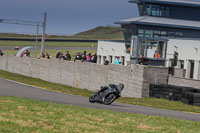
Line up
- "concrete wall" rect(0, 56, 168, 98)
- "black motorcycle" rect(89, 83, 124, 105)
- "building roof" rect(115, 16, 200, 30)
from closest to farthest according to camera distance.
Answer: "black motorcycle" rect(89, 83, 124, 105) → "concrete wall" rect(0, 56, 168, 98) → "building roof" rect(115, 16, 200, 30)

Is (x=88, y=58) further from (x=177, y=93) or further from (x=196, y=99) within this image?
(x=196, y=99)

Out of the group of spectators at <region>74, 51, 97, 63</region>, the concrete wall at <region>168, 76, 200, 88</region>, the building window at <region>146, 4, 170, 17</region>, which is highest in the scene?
the building window at <region>146, 4, 170, 17</region>

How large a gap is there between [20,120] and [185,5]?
156 ft

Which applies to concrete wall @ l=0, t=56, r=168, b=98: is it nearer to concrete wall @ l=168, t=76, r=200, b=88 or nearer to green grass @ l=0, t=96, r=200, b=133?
concrete wall @ l=168, t=76, r=200, b=88

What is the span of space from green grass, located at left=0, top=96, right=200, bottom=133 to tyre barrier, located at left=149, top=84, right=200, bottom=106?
351 inches

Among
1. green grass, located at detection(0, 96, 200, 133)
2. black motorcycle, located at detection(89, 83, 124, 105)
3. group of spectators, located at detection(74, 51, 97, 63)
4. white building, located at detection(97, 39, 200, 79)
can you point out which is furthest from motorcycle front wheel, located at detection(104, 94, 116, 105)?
white building, located at detection(97, 39, 200, 79)

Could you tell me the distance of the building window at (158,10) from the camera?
5322 centimetres

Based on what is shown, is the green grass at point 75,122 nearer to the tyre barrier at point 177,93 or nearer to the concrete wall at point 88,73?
the tyre barrier at point 177,93

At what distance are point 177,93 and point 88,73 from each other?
12.3 metres

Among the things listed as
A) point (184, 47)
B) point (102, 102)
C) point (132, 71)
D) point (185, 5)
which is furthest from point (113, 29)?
point (102, 102)

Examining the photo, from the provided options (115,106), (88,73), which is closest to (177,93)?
(115,106)

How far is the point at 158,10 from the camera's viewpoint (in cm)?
5356

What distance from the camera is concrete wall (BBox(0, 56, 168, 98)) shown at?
25.2 metres

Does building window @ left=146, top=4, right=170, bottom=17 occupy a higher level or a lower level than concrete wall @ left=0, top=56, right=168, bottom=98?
higher
